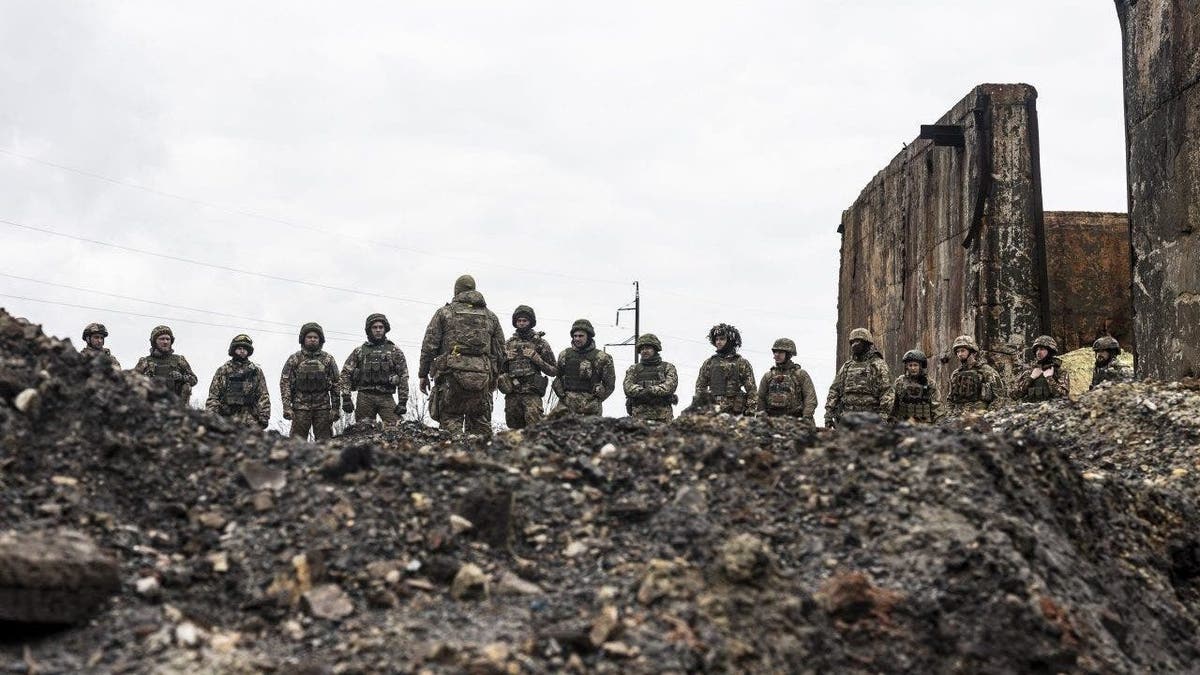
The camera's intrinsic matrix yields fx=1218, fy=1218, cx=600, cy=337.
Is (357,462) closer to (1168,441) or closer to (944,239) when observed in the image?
(1168,441)

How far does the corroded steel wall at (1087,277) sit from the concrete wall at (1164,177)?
498 centimetres

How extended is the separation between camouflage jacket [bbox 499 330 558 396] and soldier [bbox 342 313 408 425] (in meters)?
1.03

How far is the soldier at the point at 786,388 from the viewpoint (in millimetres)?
11930

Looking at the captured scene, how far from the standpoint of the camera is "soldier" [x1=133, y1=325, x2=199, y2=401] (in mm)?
12328

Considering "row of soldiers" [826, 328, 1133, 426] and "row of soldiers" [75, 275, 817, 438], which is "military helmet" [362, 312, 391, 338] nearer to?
"row of soldiers" [75, 275, 817, 438]

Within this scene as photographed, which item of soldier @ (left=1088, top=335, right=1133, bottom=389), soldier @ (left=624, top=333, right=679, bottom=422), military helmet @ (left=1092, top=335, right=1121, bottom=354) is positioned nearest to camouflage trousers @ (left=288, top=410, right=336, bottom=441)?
soldier @ (left=624, top=333, right=679, bottom=422)

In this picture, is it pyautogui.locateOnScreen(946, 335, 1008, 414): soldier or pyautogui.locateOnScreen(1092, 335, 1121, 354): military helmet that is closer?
pyautogui.locateOnScreen(946, 335, 1008, 414): soldier

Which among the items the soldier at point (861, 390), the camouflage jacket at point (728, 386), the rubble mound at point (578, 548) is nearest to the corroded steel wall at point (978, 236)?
the soldier at point (861, 390)

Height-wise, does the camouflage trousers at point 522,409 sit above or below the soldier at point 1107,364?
below

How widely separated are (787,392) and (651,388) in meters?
1.34

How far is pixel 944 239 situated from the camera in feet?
46.5

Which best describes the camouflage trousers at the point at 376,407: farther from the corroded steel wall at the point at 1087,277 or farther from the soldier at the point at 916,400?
the corroded steel wall at the point at 1087,277

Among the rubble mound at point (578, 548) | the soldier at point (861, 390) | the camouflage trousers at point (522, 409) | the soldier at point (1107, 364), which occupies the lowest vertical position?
the rubble mound at point (578, 548)

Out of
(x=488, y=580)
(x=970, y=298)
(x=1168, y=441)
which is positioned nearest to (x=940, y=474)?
(x=488, y=580)
